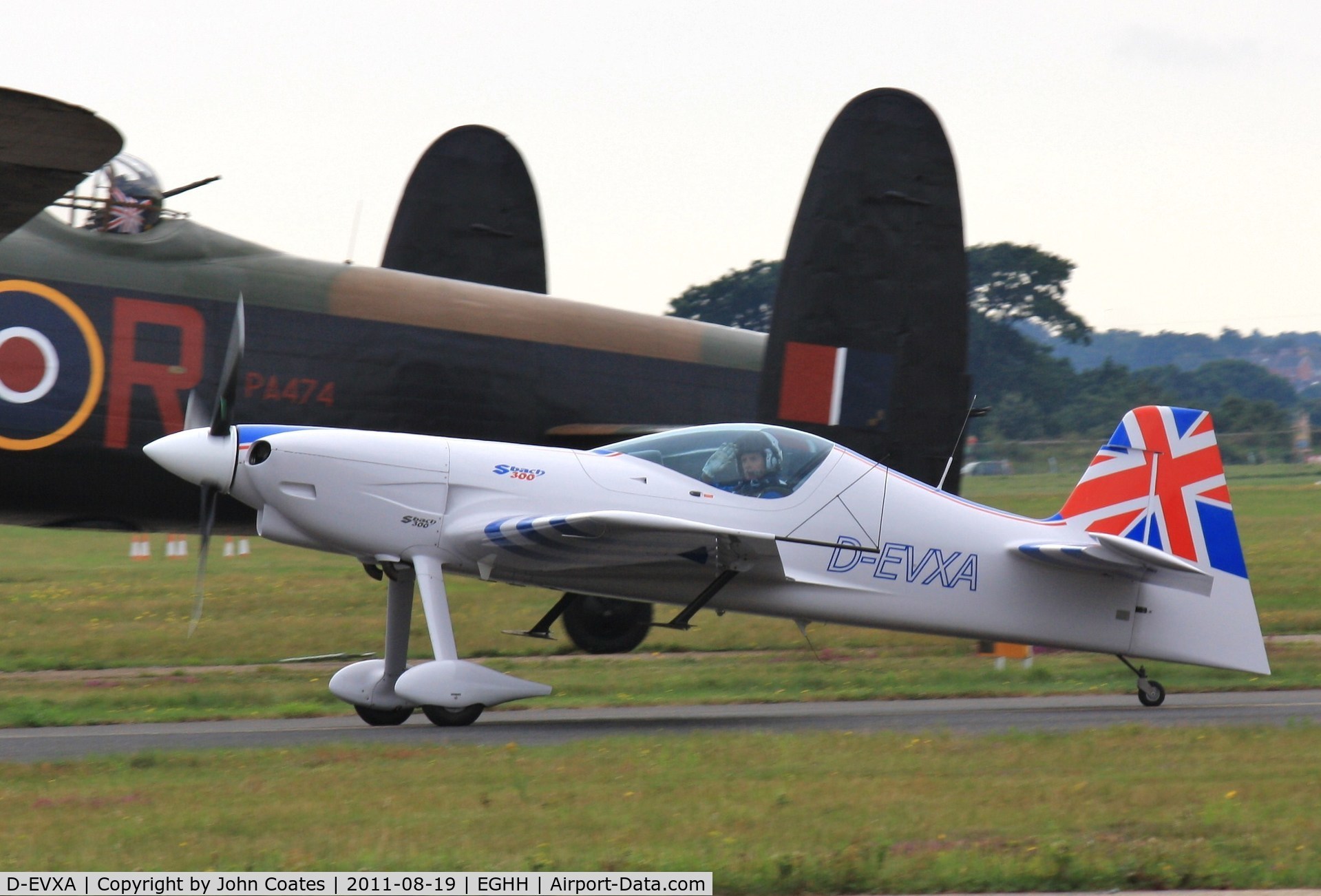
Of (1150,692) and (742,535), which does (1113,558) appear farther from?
(742,535)

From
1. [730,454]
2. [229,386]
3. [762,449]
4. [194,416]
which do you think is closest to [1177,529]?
[762,449]

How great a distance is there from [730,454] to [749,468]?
173mm

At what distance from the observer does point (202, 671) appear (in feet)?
45.0

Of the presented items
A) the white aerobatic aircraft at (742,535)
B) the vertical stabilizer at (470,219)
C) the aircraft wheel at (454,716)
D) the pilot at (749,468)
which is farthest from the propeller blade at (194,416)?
the vertical stabilizer at (470,219)

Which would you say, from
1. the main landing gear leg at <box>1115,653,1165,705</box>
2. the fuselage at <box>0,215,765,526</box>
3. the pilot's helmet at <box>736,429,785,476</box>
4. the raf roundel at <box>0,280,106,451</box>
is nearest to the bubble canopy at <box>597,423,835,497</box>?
the pilot's helmet at <box>736,429,785,476</box>

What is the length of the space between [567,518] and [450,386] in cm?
427

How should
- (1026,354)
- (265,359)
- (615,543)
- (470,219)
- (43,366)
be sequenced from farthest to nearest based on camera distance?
(1026,354), (470,219), (265,359), (43,366), (615,543)

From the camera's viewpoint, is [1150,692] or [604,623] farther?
[604,623]

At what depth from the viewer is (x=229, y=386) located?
1023cm

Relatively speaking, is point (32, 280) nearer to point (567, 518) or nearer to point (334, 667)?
point (334, 667)

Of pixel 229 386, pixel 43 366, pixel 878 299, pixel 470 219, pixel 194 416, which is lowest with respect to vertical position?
pixel 194 416

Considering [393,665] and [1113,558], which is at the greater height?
[1113,558]

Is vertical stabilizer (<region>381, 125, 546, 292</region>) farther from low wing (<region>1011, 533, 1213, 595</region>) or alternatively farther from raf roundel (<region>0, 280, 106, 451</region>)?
low wing (<region>1011, 533, 1213, 595</region>)

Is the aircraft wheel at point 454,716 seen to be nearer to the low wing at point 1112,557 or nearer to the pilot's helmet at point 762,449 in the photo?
the pilot's helmet at point 762,449
